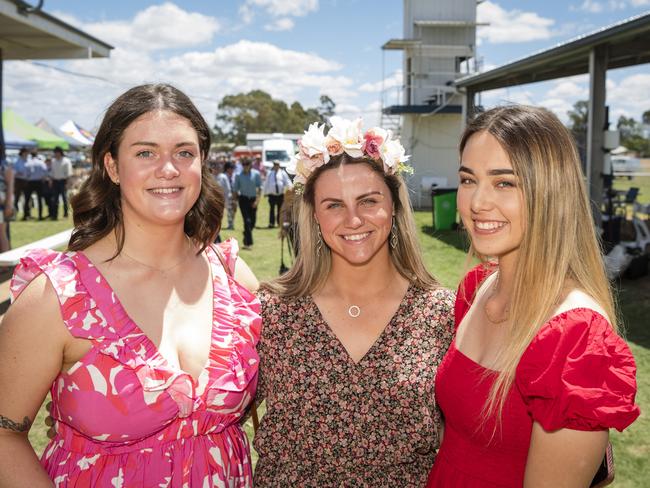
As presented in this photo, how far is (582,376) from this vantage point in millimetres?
1650

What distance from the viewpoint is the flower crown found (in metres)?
2.66

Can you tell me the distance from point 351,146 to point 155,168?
89cm

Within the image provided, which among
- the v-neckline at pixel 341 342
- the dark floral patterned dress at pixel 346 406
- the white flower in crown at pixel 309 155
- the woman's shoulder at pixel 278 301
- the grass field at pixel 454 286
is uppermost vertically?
the white flower in crown at pixel 309 155

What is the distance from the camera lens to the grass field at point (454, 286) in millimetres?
4406

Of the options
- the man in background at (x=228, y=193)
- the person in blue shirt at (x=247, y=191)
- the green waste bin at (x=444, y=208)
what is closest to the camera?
the person in blue shirt at (x=247, y=191)

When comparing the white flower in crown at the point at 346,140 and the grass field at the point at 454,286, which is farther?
the grass field at the point at 454,286

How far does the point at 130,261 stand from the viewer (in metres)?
2.32

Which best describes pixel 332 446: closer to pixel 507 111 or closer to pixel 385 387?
pixel 385 387

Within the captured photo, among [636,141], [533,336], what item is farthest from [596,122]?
[636,141]

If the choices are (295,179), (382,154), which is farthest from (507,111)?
(295,179)

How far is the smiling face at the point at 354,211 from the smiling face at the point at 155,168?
65cm

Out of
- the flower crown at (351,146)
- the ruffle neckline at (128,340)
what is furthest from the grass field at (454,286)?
the ruffle neckline at (128,340)

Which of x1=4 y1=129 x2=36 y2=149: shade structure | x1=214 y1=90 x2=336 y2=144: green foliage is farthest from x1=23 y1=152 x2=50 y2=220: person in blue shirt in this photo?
x1=214 y1=90 x2=336 y2=144: green foliage

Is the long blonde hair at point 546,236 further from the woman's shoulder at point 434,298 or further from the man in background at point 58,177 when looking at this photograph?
the man in background at point 58,177
